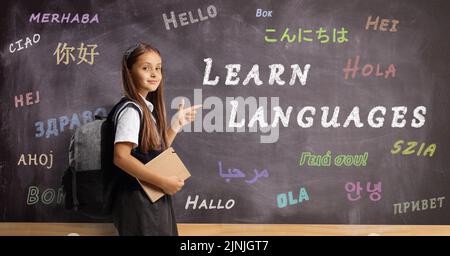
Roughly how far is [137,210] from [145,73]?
0.90 metres

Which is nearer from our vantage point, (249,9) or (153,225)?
(153,225)

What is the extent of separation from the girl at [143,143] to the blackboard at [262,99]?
8cm

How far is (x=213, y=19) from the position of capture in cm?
380

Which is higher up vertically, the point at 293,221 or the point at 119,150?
the point at 119,150

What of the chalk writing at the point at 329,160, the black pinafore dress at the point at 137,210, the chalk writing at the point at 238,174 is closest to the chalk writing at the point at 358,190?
the chalk writing at the point at 329,160

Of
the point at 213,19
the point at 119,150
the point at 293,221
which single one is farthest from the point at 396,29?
the point at 119,150

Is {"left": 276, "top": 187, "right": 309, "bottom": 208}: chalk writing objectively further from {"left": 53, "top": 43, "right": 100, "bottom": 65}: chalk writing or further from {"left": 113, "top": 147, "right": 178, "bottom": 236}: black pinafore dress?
{"left": 53, "top": 43, "right": 100, "bottom": 65}: chalk writing

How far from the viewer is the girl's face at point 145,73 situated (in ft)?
12.2

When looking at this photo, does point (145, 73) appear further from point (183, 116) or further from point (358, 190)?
point (358, 190)

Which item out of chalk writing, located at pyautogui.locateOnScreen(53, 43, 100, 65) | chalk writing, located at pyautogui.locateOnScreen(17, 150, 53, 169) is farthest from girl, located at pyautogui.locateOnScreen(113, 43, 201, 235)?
chalk writing, located at pyautogui.locateOnScreen(17, 150, 53, 169)
